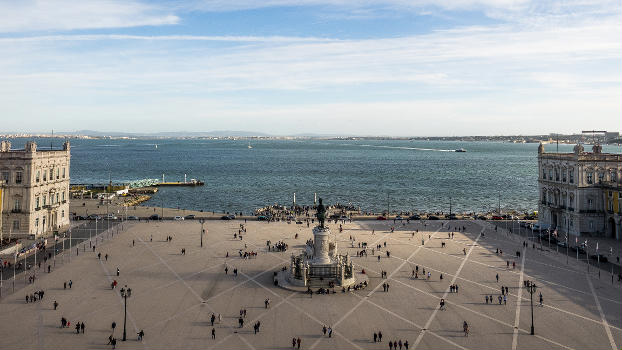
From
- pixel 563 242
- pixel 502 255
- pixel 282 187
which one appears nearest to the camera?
pixel 502 255

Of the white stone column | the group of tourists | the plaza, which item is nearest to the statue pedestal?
the white stone column

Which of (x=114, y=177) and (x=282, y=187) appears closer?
(x=282, y=187)

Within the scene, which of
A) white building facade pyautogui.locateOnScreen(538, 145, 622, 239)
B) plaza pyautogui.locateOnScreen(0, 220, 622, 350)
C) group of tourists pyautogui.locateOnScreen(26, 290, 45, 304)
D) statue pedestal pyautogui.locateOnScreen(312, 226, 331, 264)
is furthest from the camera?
white building facade pyautogui.locateOnScreen(538, 145, 622, 239)

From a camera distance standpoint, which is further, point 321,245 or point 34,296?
point 321,245

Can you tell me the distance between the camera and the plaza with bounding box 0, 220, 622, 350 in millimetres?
27578

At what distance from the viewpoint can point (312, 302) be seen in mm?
33906

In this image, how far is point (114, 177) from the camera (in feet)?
477

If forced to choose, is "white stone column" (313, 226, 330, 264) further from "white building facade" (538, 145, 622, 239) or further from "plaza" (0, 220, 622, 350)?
"white building facade" (538, 145, 622, 239)

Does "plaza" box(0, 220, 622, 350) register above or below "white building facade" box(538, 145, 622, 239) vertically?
below

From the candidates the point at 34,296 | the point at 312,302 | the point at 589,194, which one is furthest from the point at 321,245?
the point at 589,194

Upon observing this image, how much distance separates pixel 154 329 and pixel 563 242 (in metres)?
47.4

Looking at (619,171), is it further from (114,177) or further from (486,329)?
(114,177)

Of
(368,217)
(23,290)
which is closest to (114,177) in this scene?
(368,217)

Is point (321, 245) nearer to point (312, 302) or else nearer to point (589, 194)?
point (312, 302)
